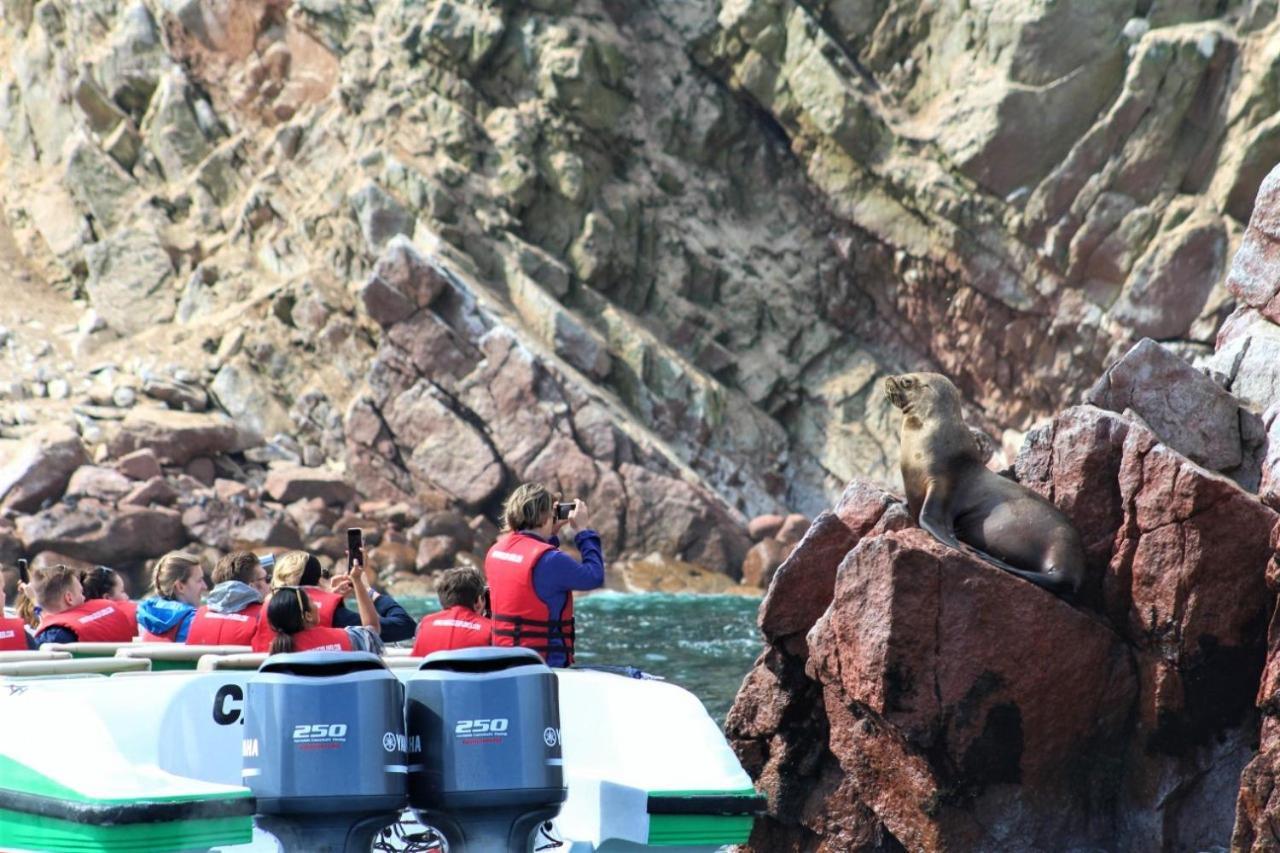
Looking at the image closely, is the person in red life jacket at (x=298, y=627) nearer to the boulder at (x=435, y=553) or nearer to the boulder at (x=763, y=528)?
the boulder at (x=435, y=553)

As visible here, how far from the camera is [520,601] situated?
723 cm

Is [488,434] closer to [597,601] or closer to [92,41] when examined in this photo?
[597,601]

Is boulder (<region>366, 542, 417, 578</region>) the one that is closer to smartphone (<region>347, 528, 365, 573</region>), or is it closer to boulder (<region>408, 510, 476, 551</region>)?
boulder (<region>408, 510, 476, 551</region>)

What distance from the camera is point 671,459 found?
2891 centimetres

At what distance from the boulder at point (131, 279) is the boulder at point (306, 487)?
8790 millimetres

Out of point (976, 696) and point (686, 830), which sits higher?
point (976, 696)

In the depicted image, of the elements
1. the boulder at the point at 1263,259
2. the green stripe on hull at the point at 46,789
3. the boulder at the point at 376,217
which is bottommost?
the green stripe on hull at the point at 46,789

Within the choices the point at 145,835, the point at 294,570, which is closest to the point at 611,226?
the point at 294,570

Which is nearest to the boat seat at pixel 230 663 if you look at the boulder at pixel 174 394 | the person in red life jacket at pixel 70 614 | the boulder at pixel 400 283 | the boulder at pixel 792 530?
the person in red life jacket at pixel 70 614

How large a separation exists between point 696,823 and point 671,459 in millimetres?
22966

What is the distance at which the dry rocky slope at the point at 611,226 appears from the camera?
2959 centimetres

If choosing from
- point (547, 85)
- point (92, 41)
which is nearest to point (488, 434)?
point (547, 85)

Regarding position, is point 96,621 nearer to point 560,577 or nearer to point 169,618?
point 169,618

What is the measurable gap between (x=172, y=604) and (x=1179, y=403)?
18.6 feet
